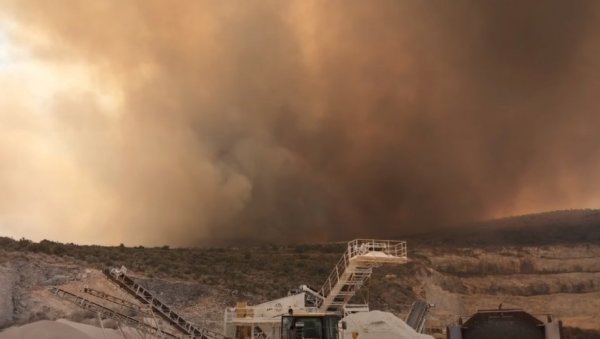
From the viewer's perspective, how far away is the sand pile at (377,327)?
21.0 m

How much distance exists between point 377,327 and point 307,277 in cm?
2331

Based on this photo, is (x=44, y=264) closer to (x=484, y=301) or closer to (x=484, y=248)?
(x=484, y=301)

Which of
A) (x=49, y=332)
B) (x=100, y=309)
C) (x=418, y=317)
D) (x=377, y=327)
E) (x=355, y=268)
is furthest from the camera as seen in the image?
(x=418, y=317)

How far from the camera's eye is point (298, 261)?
164ft

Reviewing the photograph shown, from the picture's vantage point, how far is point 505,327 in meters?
10.9

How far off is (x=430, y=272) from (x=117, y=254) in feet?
85.5

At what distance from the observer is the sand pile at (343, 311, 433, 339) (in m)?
21.0

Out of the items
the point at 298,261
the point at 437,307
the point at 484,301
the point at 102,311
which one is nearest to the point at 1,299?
the point at 102,311

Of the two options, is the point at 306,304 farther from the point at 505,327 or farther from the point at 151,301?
the point at 505,327

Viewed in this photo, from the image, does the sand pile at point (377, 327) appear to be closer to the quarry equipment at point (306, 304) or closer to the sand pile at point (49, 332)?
the quarry equipment at point (306, 304)

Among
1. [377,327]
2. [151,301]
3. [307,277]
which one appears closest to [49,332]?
[151,301]

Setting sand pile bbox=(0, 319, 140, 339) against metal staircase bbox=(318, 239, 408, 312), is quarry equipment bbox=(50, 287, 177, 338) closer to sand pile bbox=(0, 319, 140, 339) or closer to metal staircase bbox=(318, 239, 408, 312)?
sand pile bbox=(0, 319, 140, 339)

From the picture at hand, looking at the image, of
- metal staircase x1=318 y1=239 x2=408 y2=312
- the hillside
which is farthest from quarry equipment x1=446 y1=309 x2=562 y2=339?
the hillside

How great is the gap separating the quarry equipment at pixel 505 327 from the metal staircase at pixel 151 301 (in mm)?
12149
